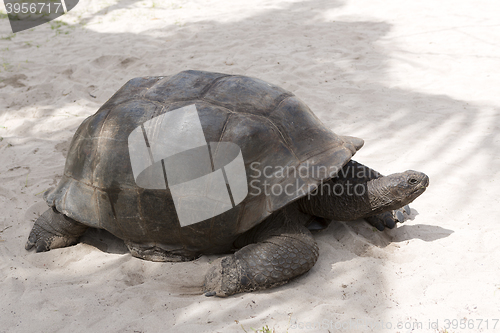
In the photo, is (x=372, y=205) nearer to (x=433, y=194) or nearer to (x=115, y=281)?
(x=433, y=194)

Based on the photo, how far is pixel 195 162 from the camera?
2686 mm

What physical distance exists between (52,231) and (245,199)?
1705 mm

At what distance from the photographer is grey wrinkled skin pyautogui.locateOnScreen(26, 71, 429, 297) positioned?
2.65 meters

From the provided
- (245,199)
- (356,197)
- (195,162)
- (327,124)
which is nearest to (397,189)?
(356,197)

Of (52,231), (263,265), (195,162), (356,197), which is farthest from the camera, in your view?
Answer: (52,231)

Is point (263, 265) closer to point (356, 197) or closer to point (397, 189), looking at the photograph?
point (356, 197)

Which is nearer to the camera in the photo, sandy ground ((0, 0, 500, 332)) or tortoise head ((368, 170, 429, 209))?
sandy ground ((0, 0, 500, 332))

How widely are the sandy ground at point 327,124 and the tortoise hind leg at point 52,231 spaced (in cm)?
10

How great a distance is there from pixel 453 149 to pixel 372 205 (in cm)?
188

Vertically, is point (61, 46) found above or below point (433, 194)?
above

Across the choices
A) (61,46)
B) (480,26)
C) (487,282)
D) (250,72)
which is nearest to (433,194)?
(487,282)

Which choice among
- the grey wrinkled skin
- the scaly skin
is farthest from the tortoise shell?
the scaly skin

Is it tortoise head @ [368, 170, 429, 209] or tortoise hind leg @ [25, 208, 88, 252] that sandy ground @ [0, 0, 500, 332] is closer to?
tortoise hind leg @ [25, 208, 88, 252]

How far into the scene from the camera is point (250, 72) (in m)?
6.27
